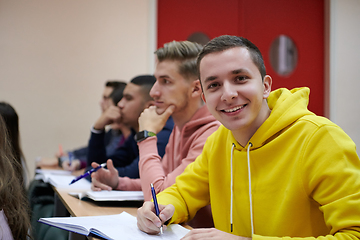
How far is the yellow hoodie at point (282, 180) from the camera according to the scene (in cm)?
74

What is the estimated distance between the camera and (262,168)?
0.93 m

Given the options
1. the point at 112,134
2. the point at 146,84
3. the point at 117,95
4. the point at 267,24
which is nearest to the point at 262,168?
the point at 146,84

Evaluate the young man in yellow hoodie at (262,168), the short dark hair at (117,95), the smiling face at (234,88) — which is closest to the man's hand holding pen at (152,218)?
the young man in yellow hoodie at (262,168)

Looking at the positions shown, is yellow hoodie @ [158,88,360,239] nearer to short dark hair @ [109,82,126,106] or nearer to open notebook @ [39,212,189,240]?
open notebook @ [39,212,189,240]

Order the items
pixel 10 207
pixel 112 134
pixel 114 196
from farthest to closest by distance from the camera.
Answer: pixel 112 134, pixel 114 196, pixel 10 207

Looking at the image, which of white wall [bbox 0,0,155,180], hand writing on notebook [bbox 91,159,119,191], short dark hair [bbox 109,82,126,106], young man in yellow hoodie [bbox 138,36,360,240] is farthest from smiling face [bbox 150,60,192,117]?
white wall [bbox 0,0,155,180]

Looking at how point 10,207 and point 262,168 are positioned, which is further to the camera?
point 10,207

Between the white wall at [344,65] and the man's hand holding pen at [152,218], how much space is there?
3074mm

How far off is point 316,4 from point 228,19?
0.94 metres

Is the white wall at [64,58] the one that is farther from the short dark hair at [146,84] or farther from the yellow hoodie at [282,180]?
the yellow hoodie at [282,180]

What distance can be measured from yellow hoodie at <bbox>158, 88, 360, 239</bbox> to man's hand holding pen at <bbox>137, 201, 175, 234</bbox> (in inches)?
2.2

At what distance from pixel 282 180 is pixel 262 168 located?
0.07m

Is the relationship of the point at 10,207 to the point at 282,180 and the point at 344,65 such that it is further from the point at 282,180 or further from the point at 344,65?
the point at 344,65

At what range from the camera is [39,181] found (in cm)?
218
